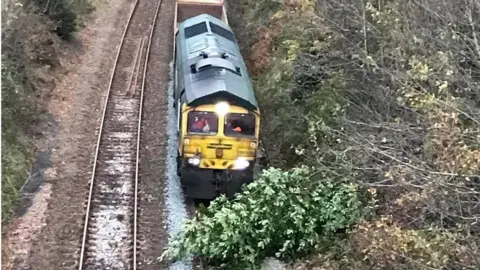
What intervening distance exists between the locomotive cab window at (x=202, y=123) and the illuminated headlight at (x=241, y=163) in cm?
75

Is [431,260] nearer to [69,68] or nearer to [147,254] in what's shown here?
[147,254]

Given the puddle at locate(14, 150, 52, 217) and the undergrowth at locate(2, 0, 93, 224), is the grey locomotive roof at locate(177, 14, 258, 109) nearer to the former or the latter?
the puddle at locate(14, 150, 52, 217)

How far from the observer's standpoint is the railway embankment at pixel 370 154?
928 cm

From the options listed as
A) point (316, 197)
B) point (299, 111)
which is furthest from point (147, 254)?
point (299, 111)

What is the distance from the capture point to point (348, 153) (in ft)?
39.5

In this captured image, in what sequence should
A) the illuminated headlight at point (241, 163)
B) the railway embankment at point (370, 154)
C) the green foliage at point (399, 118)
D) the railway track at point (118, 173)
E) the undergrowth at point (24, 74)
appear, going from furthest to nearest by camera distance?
the undergrowth at point (24, 74)
the illuminated headlight at point (241, 163)
the railway track at point (118, 173)
the railway embankment at point (370, 154)
the green foliage at point (399, 118)

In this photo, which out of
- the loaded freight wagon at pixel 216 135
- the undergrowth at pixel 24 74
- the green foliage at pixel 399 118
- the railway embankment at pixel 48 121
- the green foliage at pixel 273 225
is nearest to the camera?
the green foliage at pixel 399 118

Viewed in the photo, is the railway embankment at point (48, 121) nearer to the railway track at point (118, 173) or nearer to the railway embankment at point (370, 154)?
the railway track at point (118, 173)

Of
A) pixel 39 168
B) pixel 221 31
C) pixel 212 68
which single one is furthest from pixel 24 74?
pixel 212 68

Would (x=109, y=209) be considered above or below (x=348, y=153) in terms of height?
below

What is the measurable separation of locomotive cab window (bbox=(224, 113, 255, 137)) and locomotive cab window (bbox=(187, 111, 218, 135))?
0.80 ft

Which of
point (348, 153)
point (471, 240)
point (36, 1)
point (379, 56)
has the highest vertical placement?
point (36, 1)

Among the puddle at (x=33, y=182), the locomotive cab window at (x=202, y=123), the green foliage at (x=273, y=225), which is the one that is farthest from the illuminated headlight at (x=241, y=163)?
the puddle at (x=33, y=182)

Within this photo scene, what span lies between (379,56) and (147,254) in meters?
5.59
